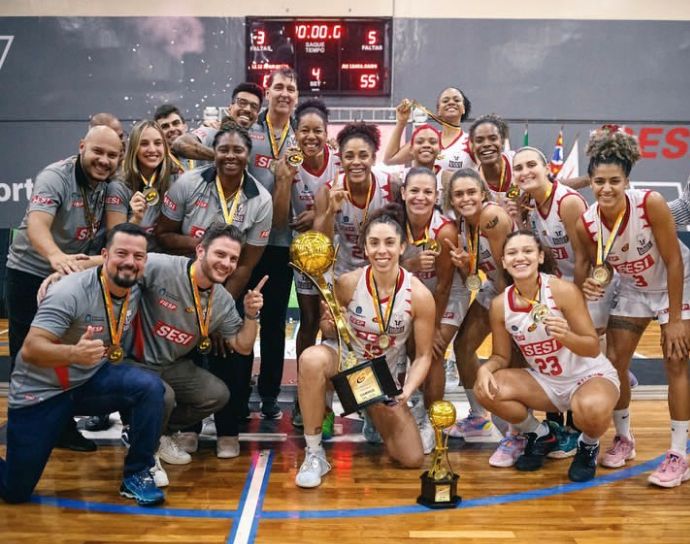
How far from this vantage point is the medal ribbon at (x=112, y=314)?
346 centimetres

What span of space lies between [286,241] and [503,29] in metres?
6.99

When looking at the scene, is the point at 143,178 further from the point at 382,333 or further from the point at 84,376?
the point at 382,333

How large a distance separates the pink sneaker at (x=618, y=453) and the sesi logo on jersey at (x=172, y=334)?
2.39m

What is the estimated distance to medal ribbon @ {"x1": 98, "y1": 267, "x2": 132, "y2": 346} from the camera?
11.4 feet

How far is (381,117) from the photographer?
33.9ft

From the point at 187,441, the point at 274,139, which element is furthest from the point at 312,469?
the point at 274,139

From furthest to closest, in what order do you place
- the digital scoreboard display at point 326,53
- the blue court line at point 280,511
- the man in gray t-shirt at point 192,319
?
the digital scoreboard display at point 326,53
the man in gray t-shirt at point 192,319
the blue court line at point 280,511

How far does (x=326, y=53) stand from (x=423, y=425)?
678 cm

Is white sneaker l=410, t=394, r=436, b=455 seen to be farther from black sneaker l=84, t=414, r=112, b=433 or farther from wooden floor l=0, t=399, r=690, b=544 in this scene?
black sneaker l=84, t=414, r=112, b=433

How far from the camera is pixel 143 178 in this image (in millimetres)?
4340

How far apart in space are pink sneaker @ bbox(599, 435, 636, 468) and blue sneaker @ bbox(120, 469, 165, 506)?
→ 2.42 meters

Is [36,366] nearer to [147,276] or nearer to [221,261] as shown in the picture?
Result: [147,276]

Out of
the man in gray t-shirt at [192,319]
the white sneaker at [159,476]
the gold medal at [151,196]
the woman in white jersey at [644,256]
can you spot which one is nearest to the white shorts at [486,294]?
the woman in white jersey at [644,256]

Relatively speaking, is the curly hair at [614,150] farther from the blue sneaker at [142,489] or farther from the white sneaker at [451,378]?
the blue sneaker at [142,489]
